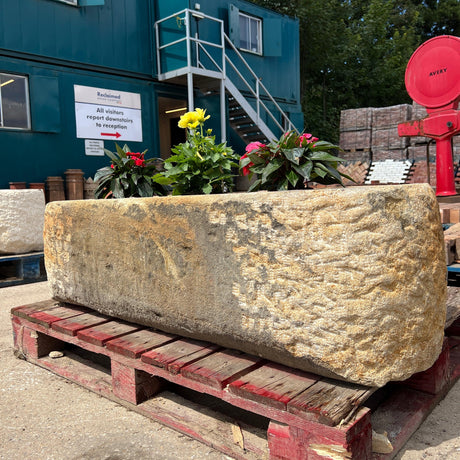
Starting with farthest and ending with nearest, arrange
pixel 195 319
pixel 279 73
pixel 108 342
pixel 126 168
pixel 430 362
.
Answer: pixel 279 73, pixel 126 168, pixel 108 342, pixel 195 319, pixel 430 362

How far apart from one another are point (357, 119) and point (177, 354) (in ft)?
32.8

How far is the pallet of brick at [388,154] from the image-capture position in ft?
34.0

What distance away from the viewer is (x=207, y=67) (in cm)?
1088

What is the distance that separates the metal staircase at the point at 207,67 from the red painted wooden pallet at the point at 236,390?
6.77 meters

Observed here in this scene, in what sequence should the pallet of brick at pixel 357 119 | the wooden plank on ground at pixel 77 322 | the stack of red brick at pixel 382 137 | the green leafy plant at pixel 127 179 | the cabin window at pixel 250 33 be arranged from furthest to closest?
the cabin window at pixel 250 33
the pallet of brick at pixel 357 119
the stack of red brick at pixel 382 137
the green leafy plant at pixel 127 179
the wooden plank on ground at pixel 77 322

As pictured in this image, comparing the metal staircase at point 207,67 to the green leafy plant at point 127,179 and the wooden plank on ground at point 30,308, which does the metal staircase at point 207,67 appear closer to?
the green leafy plant at point 127,179

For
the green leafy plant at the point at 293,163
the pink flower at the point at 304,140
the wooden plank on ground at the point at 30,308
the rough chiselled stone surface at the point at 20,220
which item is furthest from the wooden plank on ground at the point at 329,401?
the rough chiselled stone surface at the point at 20,220

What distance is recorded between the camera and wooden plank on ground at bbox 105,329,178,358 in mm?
2279

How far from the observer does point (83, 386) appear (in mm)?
2615

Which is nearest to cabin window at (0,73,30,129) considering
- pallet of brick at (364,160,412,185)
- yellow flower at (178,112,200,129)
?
yellow flower at (178,112,200,129)

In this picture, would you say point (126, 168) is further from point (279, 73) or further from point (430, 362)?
point (279, 73)

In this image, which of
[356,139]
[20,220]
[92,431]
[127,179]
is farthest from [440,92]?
[356,139]

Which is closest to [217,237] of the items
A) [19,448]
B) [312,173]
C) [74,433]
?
[312,173]

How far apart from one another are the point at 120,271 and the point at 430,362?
1.59 m
